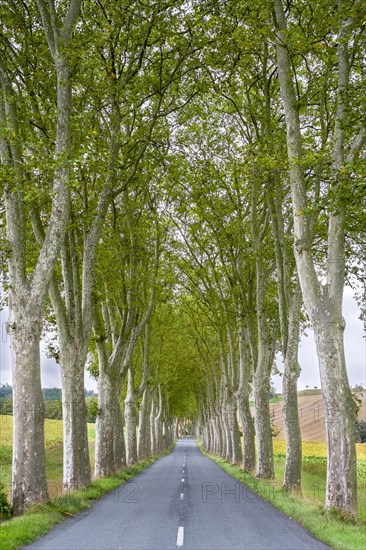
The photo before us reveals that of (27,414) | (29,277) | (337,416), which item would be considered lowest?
(337,416)

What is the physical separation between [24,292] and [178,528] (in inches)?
244

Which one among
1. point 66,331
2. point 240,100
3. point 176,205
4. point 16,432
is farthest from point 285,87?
point 176,205

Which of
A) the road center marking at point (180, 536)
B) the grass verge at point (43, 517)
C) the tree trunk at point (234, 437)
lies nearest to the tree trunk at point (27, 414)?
the grass verge at point (43, 517)

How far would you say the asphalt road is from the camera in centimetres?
930

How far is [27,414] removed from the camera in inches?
474

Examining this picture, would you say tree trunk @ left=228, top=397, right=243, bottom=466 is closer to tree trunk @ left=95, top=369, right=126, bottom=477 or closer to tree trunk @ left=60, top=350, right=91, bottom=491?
tree trunk @ left=95, top=369, right=126, bottom=477

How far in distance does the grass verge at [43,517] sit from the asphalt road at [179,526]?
8.7 inches

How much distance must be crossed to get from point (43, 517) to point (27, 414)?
2225 mm

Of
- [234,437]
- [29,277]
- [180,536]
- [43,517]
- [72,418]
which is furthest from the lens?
[234,437]

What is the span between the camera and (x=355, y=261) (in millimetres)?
21016

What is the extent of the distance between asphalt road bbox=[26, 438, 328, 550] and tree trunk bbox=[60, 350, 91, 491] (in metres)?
1.13

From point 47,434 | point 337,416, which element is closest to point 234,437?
point 337,416

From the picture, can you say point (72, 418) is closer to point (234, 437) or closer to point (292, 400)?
point (292, 400)

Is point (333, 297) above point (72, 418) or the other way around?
above
